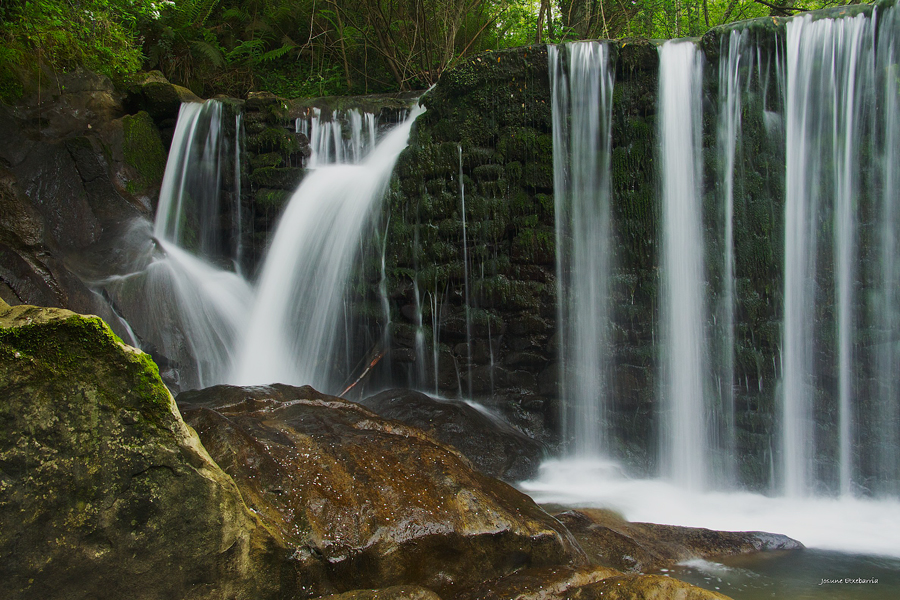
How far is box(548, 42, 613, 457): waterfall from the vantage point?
20.5ft

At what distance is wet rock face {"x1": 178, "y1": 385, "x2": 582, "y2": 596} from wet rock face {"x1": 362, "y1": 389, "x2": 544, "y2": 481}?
1.90m

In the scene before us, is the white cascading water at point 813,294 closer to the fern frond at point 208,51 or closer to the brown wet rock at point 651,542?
the brown wet rock at point 651,542

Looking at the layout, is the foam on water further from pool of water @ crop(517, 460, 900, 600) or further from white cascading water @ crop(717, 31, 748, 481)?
white cascading water @ crop(717, 31, 748, 481)

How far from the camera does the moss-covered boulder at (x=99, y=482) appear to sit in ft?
6.89

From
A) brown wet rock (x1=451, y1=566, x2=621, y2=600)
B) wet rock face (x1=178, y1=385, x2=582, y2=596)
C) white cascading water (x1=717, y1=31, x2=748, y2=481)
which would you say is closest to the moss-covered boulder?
wet rock face (x1=178, y1=385, x2=582, y2=596)

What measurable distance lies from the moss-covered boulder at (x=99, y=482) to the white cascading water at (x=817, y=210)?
5417mm

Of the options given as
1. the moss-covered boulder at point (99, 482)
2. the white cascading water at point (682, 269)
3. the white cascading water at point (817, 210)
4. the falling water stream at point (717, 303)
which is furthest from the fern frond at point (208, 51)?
the moss-covered boulder at point (99, 482)

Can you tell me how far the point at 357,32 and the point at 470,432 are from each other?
9.57m

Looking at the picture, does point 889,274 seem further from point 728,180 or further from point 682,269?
point 682,269

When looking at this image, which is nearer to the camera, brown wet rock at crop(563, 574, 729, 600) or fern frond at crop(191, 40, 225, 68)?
brown wet rock at crop(563, 574, 729, 600)

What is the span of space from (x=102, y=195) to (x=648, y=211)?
268 inches

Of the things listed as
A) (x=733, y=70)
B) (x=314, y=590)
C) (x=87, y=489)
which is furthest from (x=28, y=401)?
(x=733, y=70)

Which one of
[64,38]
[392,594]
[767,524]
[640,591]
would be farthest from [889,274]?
[64,38]

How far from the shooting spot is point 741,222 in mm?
5867
